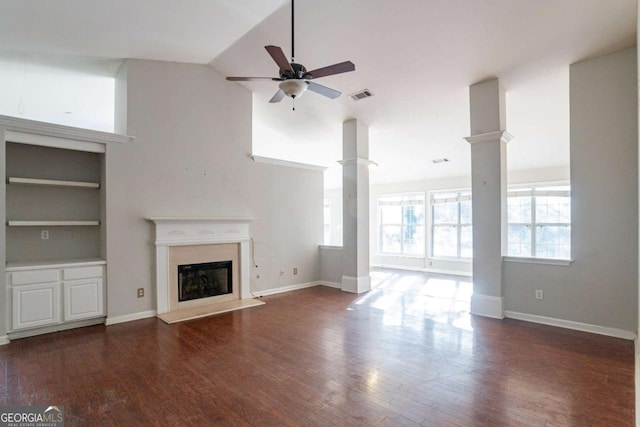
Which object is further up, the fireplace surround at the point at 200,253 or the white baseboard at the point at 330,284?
the fireplace surround at the point at 200,253

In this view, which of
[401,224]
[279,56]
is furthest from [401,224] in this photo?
[279,56]

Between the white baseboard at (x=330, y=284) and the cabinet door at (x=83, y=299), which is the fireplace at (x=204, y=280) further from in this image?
the white baseboard at (x=330, y=284)

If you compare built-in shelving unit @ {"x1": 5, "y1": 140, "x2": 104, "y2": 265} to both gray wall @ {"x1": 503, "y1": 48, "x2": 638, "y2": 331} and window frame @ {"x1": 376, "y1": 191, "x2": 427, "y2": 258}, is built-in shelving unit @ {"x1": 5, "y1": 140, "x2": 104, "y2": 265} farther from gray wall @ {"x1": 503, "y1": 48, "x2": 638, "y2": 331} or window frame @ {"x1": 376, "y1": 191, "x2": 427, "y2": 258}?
window frame @ {"x1": 376, "y1": 191, "x2": 427, "y2": 258}

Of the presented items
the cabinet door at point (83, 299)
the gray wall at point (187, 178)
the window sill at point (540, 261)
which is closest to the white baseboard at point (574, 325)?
the window sill at point (540, 261)

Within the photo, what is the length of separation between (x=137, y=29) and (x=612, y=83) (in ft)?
18.1

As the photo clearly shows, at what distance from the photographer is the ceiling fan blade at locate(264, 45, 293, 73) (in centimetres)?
277

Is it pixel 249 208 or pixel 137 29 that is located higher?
pixel 137 29

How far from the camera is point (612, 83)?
3742mm

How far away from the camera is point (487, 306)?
4.45 m

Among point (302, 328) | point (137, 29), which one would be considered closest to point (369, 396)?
point (302, 328)

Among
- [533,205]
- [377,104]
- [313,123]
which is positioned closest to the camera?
[377,104]

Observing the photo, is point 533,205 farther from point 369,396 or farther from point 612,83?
point 369,396

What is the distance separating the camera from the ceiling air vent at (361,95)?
515 centimetres

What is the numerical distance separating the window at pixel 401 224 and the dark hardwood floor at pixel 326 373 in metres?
4.82
